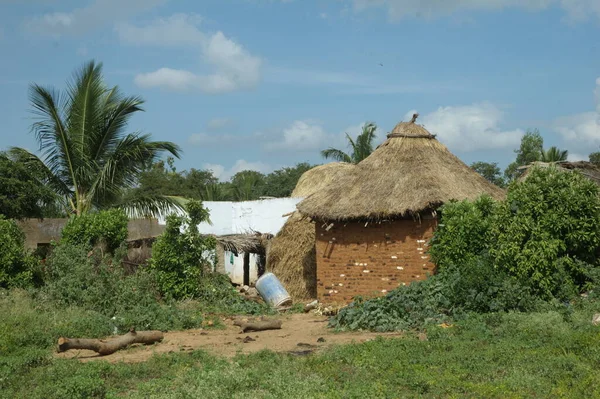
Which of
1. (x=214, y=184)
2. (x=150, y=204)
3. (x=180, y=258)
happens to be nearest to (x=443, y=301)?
(x=180, y=258)

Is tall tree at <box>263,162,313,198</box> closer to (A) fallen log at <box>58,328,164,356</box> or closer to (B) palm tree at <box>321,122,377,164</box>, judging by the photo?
(B) palm tree at <box>321,122,377,164</box>

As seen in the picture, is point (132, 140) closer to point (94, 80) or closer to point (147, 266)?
point (94, 80)

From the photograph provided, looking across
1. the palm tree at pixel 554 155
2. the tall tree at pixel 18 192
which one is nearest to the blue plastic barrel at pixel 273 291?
the tall tree at pixel 18 192

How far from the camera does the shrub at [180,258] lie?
1538 centimetres

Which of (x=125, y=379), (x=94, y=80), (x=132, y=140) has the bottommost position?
(x=125, y=379)

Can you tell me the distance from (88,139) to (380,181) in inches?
277

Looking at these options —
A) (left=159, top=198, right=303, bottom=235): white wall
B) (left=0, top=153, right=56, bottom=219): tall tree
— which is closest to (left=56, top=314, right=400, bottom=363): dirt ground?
(left=0, top=153, right=56, bottom=219): tall tree

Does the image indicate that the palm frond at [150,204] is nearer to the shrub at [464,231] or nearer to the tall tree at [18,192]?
the tall tree at [18,192]

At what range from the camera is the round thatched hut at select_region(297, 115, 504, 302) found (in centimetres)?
1465

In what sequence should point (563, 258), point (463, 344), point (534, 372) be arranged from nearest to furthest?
point (534, 372)
point (463, 344)
point (563, 258)

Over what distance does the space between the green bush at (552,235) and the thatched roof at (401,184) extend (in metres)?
2.44

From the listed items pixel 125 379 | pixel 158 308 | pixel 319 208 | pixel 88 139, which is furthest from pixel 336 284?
pixel 125 379

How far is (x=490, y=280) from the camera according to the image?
11820mm

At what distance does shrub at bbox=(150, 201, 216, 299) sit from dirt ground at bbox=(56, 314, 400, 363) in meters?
2.02
